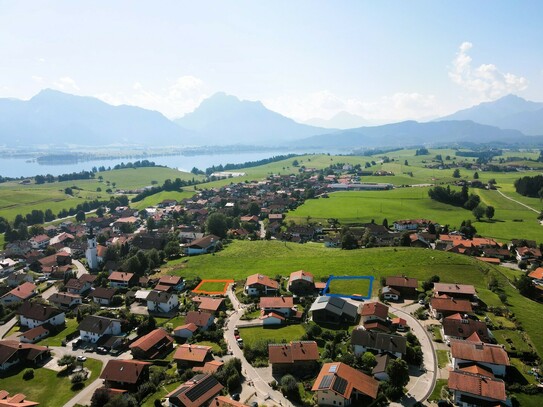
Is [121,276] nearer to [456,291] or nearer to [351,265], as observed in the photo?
[351,265]

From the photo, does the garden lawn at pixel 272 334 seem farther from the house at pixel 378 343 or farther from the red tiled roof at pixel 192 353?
the house at pixel 378 343

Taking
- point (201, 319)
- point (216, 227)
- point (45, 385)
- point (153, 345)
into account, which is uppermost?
point (216, 227)

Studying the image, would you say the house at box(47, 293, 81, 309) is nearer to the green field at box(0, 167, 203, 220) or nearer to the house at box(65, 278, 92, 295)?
the house at box(65, 278, 92, 295)

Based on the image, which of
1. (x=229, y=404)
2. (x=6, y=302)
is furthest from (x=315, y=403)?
(x=6, y=302)

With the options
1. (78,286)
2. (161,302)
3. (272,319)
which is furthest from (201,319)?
(78,286)

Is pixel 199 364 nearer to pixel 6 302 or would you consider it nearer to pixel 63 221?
pixel 6 302

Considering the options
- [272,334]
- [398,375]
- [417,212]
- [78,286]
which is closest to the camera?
[398,375]

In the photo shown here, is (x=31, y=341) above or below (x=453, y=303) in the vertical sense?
below
